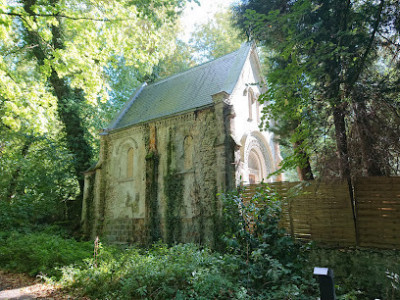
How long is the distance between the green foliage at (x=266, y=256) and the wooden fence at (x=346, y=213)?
2.88 ft

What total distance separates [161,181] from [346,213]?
9.07 m

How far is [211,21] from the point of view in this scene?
91.6 ft

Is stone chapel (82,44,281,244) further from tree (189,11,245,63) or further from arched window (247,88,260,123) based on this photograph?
tree (189,11,245,63)

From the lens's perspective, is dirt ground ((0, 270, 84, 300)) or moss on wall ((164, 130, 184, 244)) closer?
dirt ground ((0, 270, 84, 300))

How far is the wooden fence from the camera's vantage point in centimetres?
673

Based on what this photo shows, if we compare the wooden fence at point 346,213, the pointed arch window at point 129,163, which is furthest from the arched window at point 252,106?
the wooden fence at point 346,213

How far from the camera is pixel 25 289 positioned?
722 centimetres

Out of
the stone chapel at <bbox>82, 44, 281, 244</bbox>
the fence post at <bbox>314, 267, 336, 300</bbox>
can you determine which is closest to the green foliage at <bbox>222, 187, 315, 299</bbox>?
the fence post at <bbox>314, 267, 336, 300</bbox>

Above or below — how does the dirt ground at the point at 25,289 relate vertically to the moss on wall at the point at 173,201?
below

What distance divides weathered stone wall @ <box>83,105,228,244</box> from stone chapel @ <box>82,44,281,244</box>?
5cm

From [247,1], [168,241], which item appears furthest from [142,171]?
[247,1]

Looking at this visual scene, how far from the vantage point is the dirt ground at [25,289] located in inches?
261

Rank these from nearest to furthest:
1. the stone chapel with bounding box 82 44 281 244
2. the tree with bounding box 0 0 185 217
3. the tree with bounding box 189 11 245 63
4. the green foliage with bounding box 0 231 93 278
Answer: the tree with bounding box 0 0 185 217, the green foliage with bounding box 0 231 93 278, the stone chapel with bounding box 82 44 281 244, the tree with bounding box 189 11 245 63

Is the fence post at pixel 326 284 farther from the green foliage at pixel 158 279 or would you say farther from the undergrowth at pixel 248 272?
the green foliage at pixel 158 279
